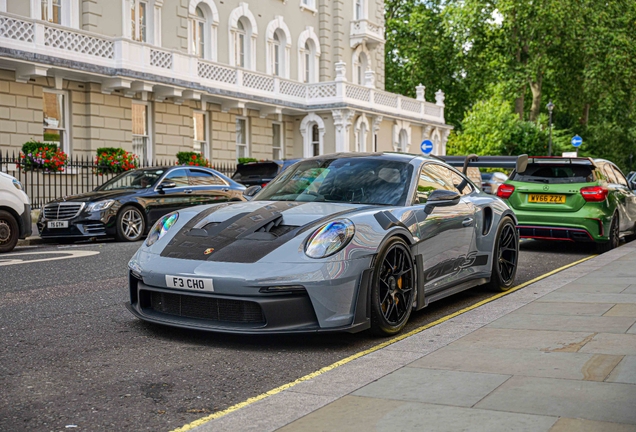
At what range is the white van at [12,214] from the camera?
490 inches

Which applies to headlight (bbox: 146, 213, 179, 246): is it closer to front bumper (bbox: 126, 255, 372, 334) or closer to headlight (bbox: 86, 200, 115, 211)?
front bumper (bbox: 126, 255, 372, 334)

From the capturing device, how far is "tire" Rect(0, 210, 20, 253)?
41.1 ft

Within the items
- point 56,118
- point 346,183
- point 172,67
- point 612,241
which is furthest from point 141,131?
point 346,183

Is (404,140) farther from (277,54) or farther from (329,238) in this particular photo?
(329,238)

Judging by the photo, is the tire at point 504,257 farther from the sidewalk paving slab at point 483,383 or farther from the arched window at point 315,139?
the arched window at point 315,139

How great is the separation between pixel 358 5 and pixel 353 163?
3473cm

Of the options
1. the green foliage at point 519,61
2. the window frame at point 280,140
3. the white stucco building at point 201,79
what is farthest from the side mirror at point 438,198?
the green foliage at point 519,61

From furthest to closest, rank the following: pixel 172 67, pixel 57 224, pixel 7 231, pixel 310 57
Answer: pixel 310 57, pixel 172 67, pixel 57 224, pixel 7 231

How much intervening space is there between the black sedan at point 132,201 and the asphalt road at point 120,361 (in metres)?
6.32

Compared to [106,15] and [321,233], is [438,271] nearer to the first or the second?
[321,233]

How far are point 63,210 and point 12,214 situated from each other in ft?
5.81

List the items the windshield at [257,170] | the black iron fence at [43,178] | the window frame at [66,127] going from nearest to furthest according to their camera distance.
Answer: the windshield at [257,170]
the black iron fence at [43,178]
the window frame at [66,127]

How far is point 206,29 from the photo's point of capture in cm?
3058

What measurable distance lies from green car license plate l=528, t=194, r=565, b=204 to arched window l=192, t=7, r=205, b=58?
19.5 meters
